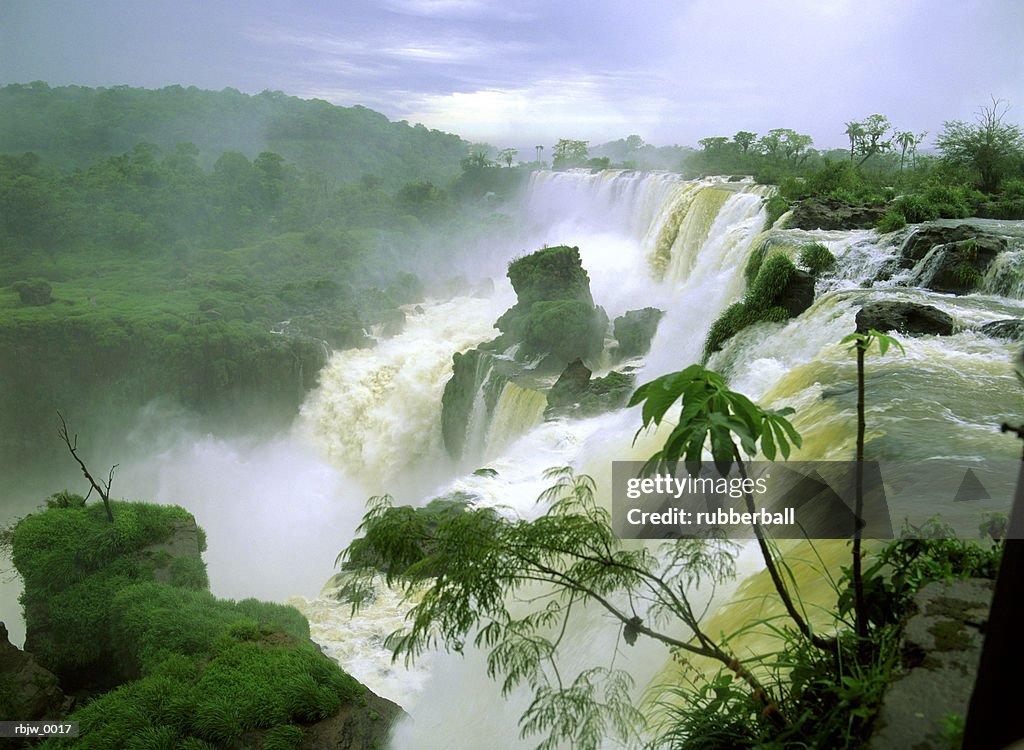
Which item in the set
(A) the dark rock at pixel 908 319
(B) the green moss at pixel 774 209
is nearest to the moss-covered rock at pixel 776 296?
(A) the dark rock at pixel 908 319

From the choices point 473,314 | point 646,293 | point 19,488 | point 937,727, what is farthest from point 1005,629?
point 19,488

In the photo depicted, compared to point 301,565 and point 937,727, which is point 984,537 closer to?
point 937,727

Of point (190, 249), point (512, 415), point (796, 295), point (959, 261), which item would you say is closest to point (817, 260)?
point (796, 295)

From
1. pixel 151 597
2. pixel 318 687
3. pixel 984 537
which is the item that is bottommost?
pixel 151 597

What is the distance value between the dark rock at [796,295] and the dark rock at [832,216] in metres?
3.78

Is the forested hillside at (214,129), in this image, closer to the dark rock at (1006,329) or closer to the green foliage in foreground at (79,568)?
the green foliage in foreground at (79,568)

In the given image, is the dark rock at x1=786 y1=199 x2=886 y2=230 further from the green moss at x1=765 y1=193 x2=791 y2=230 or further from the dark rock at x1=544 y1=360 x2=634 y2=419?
the dark rock at x1=544 y1=360 x2=634 y2=419

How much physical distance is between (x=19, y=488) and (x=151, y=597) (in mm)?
18853

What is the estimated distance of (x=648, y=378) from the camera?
11742 millimetres

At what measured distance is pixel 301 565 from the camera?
15.1m

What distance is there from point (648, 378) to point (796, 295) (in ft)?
11.7

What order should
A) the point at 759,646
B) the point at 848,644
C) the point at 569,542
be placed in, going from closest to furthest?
the point at 848,644 < the point at 569,542 < the point at 759,646

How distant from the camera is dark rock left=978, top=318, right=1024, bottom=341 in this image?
6477mm

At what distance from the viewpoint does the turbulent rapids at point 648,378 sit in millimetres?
5008
